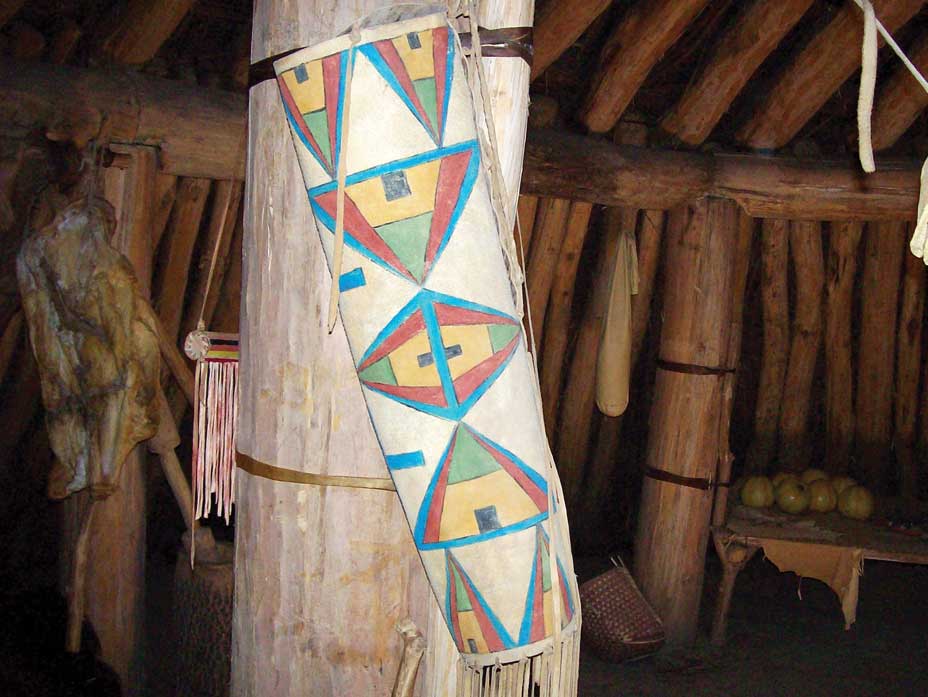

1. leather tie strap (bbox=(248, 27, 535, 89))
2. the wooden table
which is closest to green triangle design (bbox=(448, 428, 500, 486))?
leather tie strap (bbox=(248, 27, 535, 89))

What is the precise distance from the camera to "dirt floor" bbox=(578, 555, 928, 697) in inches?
127

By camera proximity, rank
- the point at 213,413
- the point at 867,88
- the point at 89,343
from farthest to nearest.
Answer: the point at 89,343, the point at 213,413, the point at 867,88

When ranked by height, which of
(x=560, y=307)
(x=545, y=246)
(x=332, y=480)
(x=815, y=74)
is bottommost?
(x=332, y=480)

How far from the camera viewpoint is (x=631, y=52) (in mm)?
2959

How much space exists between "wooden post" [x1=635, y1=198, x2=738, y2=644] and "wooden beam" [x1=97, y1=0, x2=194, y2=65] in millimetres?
1816

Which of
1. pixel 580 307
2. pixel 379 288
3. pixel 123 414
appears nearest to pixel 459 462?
pixel 379 288

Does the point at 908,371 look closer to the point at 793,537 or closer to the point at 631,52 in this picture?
the point at 793,537

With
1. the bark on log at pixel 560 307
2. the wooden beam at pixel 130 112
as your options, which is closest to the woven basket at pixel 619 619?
the bark on log at pixel 560 307

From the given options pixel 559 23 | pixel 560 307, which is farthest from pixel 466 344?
pixel 560 307

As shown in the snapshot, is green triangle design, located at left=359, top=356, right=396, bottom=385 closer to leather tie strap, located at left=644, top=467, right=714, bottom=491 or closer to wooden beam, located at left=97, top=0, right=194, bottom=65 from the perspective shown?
wooden beam, located at left=97, top=0, right=194, bottom=65

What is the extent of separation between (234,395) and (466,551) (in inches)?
22.8

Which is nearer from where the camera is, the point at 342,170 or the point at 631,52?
the point at 342,170

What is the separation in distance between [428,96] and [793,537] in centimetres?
271

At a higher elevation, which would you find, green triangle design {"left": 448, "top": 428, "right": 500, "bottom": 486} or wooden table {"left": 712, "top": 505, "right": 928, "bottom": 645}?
green triangle design {"left": 448, "top": 428, "right": 500, "bottom": 486}
